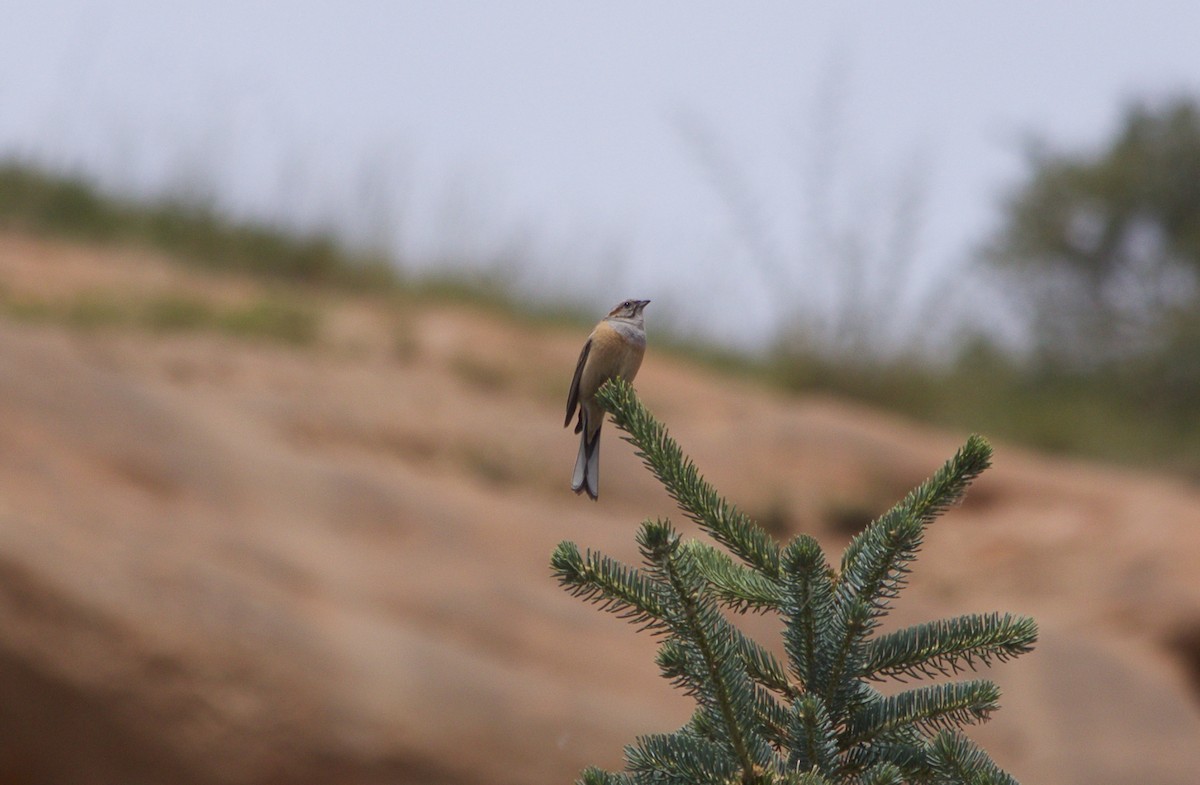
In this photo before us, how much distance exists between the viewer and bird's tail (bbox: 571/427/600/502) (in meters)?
2.94

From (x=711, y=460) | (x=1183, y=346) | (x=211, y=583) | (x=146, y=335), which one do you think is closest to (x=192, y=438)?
(x=211, y=583)

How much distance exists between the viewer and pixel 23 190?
13984 mm

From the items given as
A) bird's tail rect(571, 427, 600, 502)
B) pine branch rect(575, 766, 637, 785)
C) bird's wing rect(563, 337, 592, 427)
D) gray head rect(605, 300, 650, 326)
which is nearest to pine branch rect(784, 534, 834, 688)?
pine branch rect(575, 766, 637, 785)

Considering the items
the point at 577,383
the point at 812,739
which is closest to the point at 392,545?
the point at 577,383

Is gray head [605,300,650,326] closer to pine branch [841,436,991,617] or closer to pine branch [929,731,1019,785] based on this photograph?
pine branch [841,436,991,617]

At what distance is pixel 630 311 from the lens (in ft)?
11.0

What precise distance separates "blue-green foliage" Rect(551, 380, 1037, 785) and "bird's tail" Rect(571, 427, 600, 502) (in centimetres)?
78

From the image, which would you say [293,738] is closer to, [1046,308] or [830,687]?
[830,687]

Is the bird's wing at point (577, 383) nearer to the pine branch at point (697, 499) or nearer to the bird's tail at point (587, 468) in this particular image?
the bird's tail at point (587, 468)

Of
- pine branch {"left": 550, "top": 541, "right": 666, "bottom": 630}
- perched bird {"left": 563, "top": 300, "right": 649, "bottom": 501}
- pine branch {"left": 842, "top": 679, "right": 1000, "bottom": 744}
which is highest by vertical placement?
perched bird {"left": 563, "top": 300, "right": 649, "bottom": 501}

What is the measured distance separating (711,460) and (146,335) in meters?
5.09

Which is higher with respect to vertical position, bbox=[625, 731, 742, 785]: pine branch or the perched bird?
the perched bird

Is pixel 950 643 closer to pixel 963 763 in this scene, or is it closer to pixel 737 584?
pixel 963 763

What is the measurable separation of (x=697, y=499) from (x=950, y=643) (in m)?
0.48
